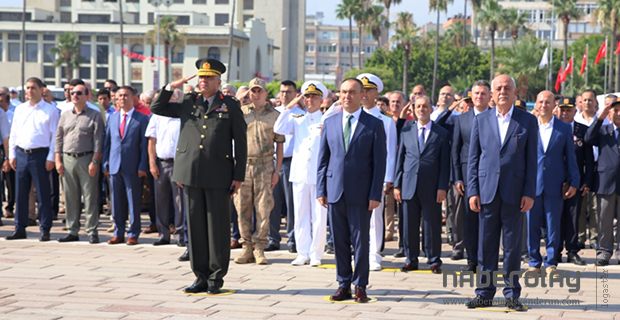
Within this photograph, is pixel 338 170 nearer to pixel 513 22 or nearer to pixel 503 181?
pixel 503 181

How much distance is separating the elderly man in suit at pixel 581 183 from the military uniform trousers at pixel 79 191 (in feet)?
19.9

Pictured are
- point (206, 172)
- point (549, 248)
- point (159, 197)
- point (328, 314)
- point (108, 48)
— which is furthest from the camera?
point (108, 48)

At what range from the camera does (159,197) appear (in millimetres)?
14414

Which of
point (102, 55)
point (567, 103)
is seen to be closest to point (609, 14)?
point (102, 55)

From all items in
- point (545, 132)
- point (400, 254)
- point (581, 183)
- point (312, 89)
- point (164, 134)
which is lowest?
point (400, 254)

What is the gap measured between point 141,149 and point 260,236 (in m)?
2.68

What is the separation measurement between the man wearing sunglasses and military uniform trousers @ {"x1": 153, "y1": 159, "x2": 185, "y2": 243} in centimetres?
83

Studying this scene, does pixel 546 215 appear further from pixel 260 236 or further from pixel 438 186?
pixel 260 236

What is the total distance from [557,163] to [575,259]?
61.6 inches

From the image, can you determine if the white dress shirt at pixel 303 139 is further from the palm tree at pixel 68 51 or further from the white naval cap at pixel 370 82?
the palm tree at pixel 68 51

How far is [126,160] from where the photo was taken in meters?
14.4

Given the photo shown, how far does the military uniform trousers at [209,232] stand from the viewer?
10414 mm

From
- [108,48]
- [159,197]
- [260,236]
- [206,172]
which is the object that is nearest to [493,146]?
[206,172]

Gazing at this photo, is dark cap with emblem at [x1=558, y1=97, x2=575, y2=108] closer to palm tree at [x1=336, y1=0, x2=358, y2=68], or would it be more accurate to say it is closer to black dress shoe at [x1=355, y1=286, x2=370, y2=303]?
black dress shoe at [x1=355, y1=286, x2=370, y2=303]
